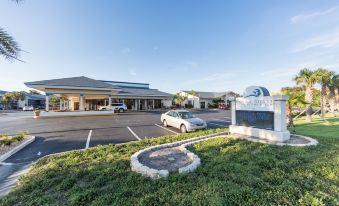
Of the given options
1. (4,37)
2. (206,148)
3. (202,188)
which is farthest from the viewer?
(206,148)

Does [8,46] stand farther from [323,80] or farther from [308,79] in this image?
[323,80]

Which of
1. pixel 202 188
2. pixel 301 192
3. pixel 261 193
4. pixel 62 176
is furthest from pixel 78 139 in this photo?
pixel 301 192

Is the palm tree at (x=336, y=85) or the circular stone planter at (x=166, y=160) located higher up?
the palm tree at (x=336, y=85)

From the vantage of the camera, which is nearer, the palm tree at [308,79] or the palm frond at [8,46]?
the palm frond at [8,46]

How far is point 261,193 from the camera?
3.38 m

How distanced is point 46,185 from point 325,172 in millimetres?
7002

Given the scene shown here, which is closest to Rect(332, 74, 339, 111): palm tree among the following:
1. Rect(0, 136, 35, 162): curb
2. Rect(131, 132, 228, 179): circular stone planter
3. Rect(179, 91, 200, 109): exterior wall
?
Rect(131, 132, 228, 179): circular stone planter

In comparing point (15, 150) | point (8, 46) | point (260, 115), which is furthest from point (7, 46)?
point (260, 115)

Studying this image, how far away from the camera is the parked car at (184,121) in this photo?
11273 millimetres

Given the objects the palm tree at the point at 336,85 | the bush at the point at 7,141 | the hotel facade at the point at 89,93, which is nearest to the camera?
the bush at the point at 7,141

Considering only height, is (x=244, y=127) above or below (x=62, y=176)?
above

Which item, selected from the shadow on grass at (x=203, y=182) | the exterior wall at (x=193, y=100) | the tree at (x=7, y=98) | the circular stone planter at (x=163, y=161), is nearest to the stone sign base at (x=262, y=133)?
the shadow on grass at (x=203, y=182)

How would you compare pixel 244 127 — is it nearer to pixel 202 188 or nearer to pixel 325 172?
pixel 325 172

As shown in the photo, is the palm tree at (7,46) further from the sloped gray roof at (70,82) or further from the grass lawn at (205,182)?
the sloped gray roof at (70,82)
